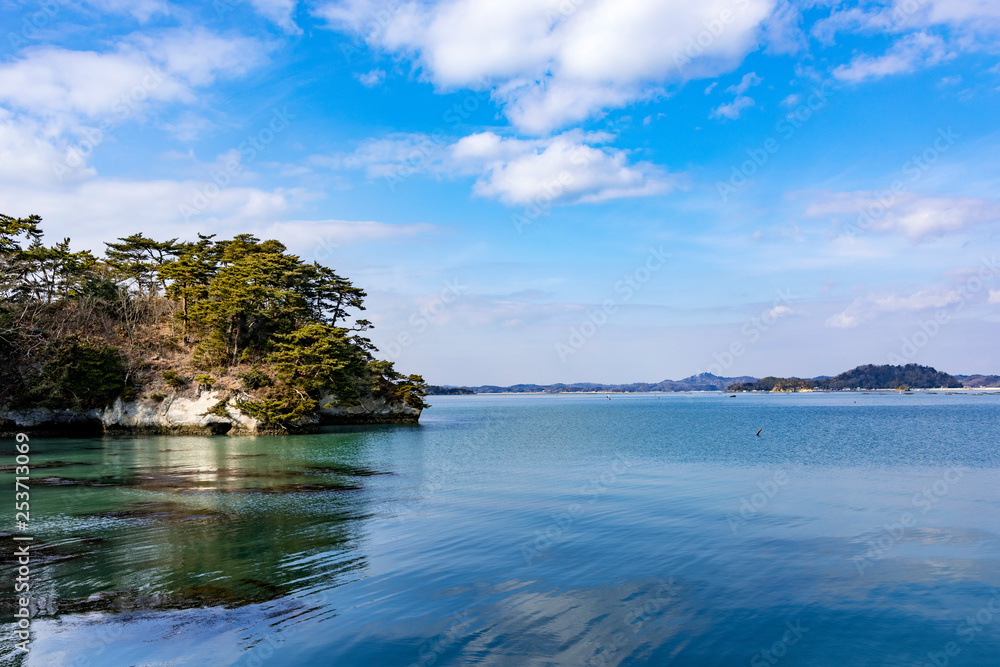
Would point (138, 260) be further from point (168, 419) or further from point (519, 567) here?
point (519, 567)

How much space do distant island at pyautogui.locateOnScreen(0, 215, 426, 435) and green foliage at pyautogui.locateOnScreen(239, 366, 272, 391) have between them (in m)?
0.13

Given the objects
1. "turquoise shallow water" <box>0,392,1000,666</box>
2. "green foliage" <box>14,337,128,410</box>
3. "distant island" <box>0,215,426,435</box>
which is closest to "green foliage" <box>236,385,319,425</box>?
"distant island" <box>0,215,426,435</box>

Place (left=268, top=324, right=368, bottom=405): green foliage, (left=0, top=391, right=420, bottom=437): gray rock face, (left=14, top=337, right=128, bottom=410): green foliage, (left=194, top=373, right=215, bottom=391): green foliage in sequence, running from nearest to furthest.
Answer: (left=14, top=337, right=128, bottom=410): green foliage → (left=0, top=391, right=420, bottom=437): gray rock face → (left=194, top=373, right=215, bottom=391): green foliage → (left=268, top=324, right=368, bottom=405): green foliage

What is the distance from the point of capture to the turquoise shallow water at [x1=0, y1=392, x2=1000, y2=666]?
866cm

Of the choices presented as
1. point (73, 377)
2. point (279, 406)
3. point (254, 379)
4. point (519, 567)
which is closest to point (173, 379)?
point (254, 379)

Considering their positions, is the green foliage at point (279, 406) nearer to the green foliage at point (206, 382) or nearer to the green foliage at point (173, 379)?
the green foliage at point (206, 382)

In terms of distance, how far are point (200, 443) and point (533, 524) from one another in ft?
116

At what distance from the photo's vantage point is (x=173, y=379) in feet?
169

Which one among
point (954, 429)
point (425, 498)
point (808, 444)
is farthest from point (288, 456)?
point (954, 429)

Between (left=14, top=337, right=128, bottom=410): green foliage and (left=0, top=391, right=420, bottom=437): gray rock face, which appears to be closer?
(left=14, top=337, right=128, bottom=410): green foliage

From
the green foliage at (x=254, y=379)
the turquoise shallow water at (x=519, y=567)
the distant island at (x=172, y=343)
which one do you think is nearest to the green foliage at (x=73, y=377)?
the distant island at (x=172, y=343)

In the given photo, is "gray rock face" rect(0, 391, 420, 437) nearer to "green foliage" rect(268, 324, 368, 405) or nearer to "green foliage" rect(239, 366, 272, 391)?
"green foliage" rect(239, 366, 272, 391)

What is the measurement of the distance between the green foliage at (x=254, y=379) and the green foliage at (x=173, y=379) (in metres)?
5.32

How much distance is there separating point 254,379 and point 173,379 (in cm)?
701
